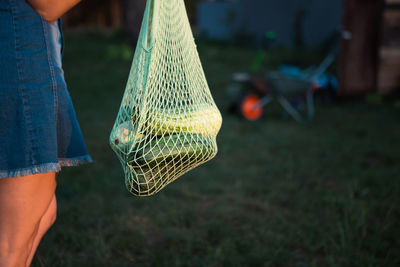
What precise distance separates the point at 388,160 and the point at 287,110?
2079 mm

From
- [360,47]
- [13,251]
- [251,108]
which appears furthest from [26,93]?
[360,47]

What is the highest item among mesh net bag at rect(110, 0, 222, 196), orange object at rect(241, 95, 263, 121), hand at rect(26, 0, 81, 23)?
hand at rect(26, 0, 81, 23)

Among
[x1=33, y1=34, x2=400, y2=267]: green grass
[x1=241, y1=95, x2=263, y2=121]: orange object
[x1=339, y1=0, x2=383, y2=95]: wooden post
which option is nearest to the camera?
[x1=33, y1=34, x2=400, y2=267]: green grass

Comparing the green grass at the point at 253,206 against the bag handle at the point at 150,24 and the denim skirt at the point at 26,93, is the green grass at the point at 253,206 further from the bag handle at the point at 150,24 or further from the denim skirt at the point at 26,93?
the bag handle at the point at 150,24

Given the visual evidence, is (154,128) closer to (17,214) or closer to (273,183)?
(17,214)

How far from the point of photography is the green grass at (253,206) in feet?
7.48

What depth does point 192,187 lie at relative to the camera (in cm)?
329

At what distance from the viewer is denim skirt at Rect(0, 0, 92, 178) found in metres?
1.18

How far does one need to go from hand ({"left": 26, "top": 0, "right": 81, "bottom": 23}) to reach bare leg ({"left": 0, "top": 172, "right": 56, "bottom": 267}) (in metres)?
0.53

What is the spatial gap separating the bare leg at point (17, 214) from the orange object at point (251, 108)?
434cm

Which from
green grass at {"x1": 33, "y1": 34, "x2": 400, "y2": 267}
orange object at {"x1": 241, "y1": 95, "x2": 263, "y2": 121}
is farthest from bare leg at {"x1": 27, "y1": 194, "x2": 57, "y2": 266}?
orange object at {"x1": 241, "y1": 95, "x2": 263, "y2": 121}

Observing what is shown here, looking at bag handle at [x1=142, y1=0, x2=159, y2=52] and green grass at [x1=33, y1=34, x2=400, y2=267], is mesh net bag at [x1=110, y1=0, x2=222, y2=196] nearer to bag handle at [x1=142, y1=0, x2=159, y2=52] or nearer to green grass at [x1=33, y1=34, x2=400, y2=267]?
bag handle at [x1=142, y1=0, x2=159, y2=52]

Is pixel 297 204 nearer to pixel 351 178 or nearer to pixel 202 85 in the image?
pixel 351 178

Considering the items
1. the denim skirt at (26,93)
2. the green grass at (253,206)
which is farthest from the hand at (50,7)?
the green grass at (253,206)
